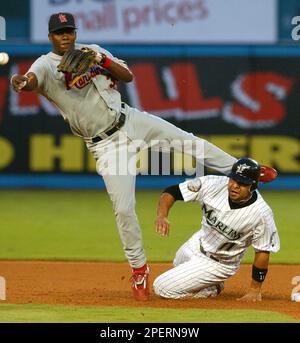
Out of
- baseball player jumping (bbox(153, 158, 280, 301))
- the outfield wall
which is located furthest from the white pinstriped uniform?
the outfield wall

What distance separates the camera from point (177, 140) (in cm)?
807

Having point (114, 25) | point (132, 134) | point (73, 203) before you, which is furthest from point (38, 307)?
point (114, 25)

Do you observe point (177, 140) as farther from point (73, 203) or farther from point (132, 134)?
point (73, 203)

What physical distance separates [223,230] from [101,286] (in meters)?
1.57

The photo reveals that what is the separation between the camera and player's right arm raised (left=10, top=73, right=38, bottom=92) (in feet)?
24.7

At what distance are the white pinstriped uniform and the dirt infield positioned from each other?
0.15 metres

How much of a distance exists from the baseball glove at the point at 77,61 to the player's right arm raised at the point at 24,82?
221 millimetres

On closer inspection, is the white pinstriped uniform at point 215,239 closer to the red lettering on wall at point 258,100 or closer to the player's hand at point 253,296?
the player's hand at point 253,296

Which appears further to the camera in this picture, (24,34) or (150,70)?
(24,34)

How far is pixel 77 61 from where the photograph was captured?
24.9ft

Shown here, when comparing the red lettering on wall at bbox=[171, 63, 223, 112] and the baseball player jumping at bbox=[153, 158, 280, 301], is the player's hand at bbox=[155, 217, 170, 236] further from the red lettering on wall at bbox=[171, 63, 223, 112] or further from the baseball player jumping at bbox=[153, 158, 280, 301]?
the red lettering on wall at bbox=[171, 63, 223, 112]

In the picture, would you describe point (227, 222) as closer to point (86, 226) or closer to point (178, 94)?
point (86, 226)

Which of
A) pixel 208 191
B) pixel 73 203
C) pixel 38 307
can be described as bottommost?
pixel 73 203

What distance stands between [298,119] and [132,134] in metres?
8.77
